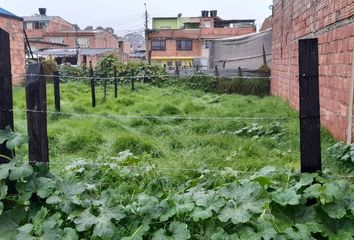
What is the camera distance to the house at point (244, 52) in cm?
1367

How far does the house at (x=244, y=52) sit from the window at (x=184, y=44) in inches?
939

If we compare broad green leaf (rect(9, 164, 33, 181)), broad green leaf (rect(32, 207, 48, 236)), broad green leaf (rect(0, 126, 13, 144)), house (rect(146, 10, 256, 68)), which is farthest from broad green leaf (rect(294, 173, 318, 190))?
house (rect(146, 10, 256, 68))

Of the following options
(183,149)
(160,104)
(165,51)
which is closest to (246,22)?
(165,51)

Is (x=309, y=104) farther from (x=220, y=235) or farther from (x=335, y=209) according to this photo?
(x=220, y=235)

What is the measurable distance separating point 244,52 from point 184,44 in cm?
2800

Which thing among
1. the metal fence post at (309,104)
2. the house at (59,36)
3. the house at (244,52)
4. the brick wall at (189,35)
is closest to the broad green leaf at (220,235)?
the metal fence post at (309,104)

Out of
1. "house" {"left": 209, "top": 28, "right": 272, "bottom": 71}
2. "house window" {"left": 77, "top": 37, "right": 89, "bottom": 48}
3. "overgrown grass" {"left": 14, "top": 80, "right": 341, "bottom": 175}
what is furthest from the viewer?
"house window" {"left": 77, "top": 37, "right": 89, "bottom": 48}

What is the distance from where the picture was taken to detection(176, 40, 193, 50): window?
43156mm

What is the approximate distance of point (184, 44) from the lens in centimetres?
4347

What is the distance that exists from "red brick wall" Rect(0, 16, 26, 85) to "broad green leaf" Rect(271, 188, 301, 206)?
1485 cm

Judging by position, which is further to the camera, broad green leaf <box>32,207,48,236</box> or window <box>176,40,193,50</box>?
window <box>176,40,193,50</box>

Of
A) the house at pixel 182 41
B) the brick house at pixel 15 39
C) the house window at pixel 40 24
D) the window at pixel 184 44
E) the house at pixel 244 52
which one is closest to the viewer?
the house at pixel 244 52

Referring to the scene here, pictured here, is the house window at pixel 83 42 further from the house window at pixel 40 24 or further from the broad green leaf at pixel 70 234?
the broad green leaf at pixel 70 234

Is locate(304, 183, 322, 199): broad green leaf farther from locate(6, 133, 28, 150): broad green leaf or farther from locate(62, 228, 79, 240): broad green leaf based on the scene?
locate(6, 133, 28, 150): broad green leaf
